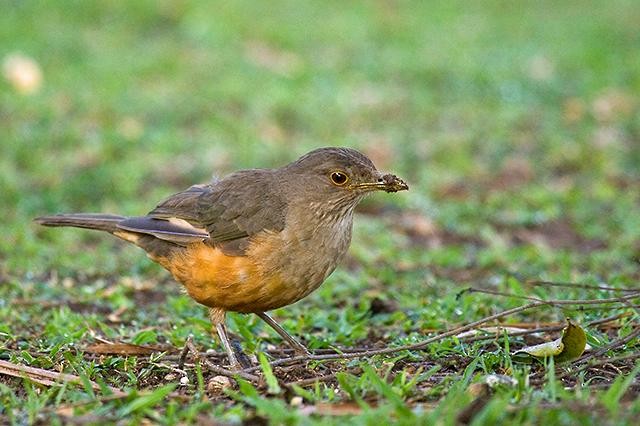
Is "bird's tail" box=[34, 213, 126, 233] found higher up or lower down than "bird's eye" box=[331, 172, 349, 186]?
lower down

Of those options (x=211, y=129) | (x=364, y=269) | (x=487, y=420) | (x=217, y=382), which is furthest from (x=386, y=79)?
(x=487, y=420)

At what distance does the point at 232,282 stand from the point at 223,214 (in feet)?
1.63

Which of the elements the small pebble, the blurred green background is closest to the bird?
the small pebble

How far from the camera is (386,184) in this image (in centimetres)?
557

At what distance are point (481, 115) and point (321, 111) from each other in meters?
1.87

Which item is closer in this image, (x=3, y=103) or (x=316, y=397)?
(x=316, y=397)

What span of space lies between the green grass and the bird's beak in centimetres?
81

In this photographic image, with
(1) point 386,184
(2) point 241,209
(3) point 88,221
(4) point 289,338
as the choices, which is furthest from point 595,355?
(3) point 88,221

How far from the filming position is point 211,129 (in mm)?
11406

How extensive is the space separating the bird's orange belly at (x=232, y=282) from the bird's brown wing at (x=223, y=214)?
7cm

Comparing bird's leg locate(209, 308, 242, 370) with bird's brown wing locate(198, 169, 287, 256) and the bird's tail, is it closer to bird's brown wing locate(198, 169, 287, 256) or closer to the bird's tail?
bird's brown wing locate(198, 169, 287, 256)

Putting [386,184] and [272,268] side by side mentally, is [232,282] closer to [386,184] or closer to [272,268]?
[272,268]

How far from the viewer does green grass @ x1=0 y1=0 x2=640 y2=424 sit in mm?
4516

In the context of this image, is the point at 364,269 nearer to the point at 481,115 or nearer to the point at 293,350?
the point at 293,350
